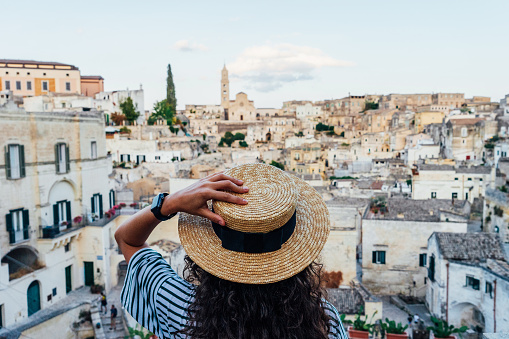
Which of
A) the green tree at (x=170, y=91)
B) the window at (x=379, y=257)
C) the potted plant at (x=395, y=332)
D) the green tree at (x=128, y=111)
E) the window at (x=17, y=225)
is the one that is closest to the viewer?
the potted plant at (x=395, y=332)

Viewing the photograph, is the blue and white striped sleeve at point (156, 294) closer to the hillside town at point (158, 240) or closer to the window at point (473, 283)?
the hillside town at point (158, 240)

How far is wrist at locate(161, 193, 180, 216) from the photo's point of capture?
1641 millimetres

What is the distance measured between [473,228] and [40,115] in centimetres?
2020

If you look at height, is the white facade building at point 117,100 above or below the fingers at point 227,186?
above

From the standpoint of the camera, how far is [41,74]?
136ft

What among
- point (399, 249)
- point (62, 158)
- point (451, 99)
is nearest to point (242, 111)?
point (451, 99)

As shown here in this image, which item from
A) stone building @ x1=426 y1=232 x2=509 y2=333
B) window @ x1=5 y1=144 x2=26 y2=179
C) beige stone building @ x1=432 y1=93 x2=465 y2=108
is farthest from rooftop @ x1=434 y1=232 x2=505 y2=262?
beige stone building @ x1=432 y1=93 x2=465 y2=108

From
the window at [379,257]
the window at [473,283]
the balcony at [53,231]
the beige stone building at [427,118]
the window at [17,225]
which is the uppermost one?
the beige stone building at [427,118]

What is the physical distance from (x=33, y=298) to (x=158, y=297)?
39.5 feet

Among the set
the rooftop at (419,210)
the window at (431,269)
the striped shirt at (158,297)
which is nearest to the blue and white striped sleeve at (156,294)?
the striped shirt at (158,297)

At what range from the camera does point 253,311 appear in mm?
1562

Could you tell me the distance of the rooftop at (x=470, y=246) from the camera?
44.1 feet

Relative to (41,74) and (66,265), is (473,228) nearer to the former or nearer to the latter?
(66,265)

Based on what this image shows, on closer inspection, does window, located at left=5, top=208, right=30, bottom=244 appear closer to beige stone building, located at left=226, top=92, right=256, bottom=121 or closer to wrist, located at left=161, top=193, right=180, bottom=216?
wrist, located at left=161, top=193, right=180, bottom=216
